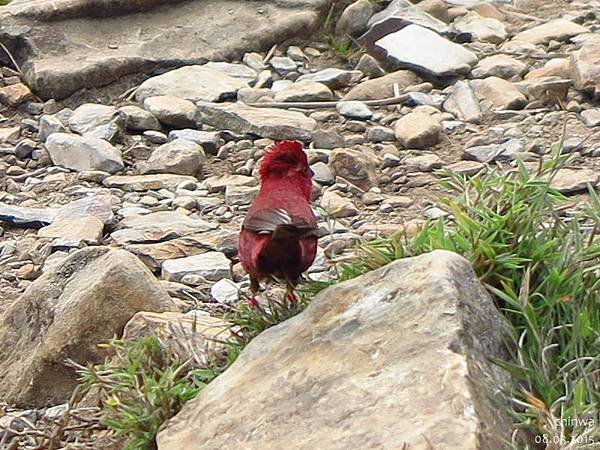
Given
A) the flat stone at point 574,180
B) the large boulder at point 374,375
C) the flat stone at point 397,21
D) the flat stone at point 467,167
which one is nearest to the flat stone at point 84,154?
the flat stone at point 467,167

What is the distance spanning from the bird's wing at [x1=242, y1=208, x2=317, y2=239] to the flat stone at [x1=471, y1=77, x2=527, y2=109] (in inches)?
116

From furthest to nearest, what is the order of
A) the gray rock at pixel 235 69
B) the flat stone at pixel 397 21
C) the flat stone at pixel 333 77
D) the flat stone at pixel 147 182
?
1. the flat stone at pixel 397 21
2. the gray rock at pixel 235 69
3. the flat stone at pixel 333 77
4. the flat stone at pixel 147 182

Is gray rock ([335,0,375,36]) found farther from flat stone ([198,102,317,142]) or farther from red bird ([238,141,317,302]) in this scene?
red bird ([238,141,317,302])

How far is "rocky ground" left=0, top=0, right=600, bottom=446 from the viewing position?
198 inches

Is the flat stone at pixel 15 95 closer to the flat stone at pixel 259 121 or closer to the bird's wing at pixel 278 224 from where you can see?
the flat stone at pixel 259 121

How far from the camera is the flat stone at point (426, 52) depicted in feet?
21.6

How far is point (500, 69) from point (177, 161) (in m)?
1.90

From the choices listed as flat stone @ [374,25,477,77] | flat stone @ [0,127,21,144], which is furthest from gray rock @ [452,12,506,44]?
flat stone @ [0,127,21,144]

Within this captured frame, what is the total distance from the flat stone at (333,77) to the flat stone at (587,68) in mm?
1216

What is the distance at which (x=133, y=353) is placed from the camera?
10.8 feet

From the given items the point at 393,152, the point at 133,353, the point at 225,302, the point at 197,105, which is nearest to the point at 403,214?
the point at 393,152

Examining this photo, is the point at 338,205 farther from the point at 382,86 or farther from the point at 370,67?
the point at 370,67

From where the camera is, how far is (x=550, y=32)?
7.08 meters

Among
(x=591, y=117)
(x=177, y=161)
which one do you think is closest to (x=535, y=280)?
(x=591, y=117)
